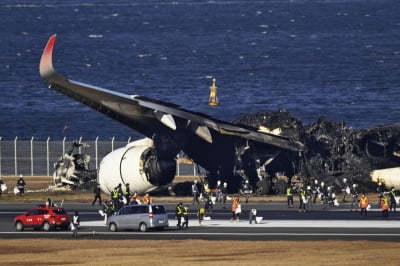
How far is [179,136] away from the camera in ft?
283

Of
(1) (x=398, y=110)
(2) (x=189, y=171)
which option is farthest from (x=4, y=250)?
(1) (x=398, y=110)

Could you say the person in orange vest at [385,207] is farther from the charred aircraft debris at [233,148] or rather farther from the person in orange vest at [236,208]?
the charred aircraft debris at [233,148]

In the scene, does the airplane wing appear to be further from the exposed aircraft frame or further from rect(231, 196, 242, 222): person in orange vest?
rect(231, 196, 242, 222): person in orange vest

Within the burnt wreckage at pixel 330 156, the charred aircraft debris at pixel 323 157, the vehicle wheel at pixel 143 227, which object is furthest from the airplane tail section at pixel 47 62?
the vehicle wheel at pixel 143 227

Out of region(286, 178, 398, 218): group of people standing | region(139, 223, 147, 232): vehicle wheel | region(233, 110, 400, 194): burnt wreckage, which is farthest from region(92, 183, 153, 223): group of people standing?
region(233, 110, 400, 194): burnt wreckage

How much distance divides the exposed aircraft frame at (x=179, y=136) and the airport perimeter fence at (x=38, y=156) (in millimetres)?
16744

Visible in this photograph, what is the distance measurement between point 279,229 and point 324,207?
47.8ft

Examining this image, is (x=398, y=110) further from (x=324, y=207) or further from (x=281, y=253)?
(x=281, y=253)

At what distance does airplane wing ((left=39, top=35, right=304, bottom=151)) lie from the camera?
8388 cm

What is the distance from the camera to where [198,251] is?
189 feet

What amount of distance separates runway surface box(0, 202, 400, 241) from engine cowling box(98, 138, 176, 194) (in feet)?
18.7

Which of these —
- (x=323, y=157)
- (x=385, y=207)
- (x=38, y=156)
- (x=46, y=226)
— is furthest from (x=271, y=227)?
(x=38, y=156)

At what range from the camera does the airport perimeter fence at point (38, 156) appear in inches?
4190

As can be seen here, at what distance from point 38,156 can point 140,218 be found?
41934 millimetres
